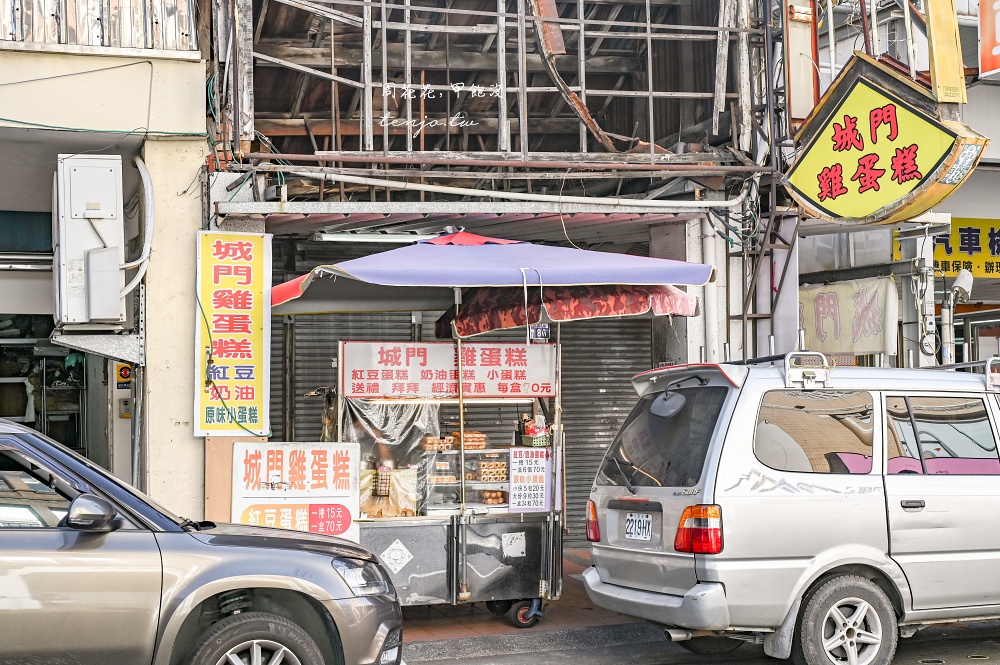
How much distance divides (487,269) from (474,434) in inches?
60.4

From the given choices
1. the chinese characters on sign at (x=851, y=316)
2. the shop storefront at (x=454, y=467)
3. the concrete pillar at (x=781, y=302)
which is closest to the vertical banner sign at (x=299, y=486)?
the shop storefront at (x=454, y=467)

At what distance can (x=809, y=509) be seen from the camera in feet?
20.4

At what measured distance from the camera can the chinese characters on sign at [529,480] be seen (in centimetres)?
810

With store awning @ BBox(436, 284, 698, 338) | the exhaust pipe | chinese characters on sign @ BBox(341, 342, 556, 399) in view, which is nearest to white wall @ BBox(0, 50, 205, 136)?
chinese characters on sign @ BBox(341, 342, 556, 399)

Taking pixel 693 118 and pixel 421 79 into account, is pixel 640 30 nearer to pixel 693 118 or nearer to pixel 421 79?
pixel 693 118

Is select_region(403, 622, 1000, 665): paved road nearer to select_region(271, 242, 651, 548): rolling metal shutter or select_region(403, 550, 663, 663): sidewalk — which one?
select_region(403, 550, 663, 663): sidewalk

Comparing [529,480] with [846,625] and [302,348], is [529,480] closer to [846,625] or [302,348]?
[846,625]

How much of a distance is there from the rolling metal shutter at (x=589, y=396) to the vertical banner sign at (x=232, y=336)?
4.25 m

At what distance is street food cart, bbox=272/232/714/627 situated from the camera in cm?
784

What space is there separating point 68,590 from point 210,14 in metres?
5.85

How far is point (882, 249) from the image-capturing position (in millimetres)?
12336

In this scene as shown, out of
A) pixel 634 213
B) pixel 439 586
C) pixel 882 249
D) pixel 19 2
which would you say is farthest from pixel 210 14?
pixel 882 249

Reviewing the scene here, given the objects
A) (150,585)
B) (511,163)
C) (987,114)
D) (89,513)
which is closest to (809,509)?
(150,585)

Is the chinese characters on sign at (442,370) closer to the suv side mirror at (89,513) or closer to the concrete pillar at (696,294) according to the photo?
the concrete pillar at (696,294)
